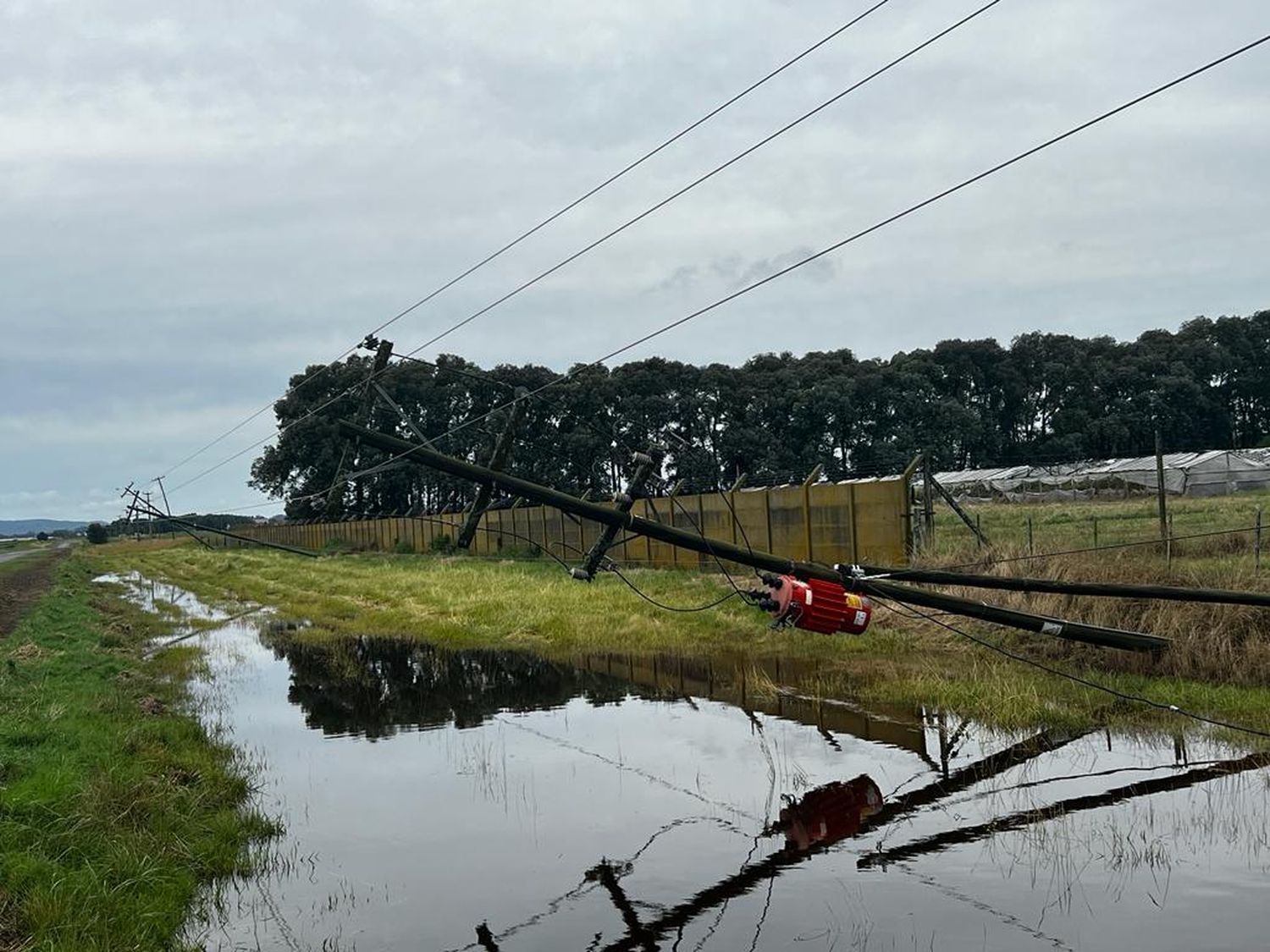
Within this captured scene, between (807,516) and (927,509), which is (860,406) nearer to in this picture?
(807,516)

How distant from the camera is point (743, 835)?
32.2ft

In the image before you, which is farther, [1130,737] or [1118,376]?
[1118,376]

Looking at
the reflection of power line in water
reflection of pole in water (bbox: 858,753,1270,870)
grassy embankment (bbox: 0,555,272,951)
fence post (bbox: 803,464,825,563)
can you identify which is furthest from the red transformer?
fence post (bbox: 803,464,825,563)

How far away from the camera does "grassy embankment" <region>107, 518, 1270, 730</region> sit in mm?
14047

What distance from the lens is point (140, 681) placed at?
1931cm

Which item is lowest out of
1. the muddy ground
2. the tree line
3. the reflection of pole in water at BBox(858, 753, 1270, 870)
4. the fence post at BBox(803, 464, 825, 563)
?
the reflection of pole in water at BBox(858, 753, 1270, 870)

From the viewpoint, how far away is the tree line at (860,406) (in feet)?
266

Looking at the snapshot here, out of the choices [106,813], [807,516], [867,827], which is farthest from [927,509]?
[106,813]

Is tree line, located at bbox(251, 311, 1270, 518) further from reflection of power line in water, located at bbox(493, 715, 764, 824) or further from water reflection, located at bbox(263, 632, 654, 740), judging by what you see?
reflection of power line in water, located at bbox(493, 715, 764, 824)

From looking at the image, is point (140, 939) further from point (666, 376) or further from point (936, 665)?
point (666, 376)

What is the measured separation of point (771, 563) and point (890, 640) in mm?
6173

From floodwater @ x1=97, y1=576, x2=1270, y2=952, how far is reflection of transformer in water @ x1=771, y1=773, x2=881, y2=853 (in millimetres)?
31

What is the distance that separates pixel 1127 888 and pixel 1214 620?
8322 mm

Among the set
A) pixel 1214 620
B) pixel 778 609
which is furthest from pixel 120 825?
pixel 1214 620
